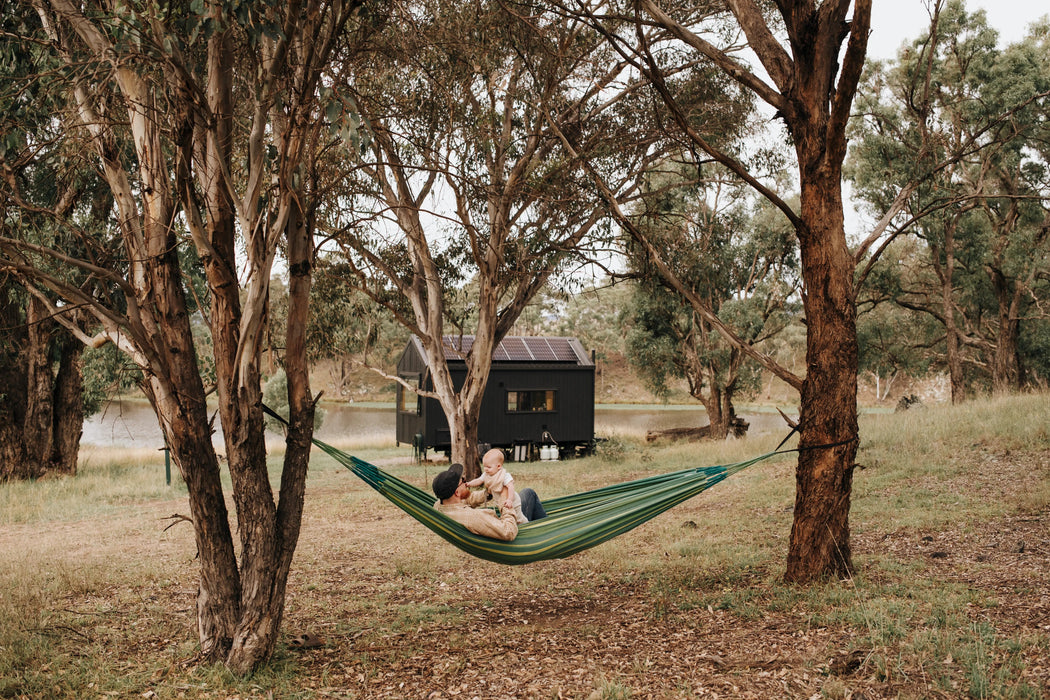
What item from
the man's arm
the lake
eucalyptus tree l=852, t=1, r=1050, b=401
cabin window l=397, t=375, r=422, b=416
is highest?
eucalyptus tree l=852, t=1, r=1050, b=401

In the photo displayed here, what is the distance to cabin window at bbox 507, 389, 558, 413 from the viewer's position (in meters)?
14.0

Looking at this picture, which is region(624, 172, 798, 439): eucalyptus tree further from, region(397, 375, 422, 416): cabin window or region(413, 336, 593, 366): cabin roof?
region(397, 375, 422, 416): cabin window

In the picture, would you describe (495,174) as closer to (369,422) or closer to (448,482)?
(448,482)

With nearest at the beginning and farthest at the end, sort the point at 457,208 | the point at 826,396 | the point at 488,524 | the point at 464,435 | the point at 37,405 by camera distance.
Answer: the point at 488,524 < the point at 826,396 < the point at 457,208 < the point at 464,435 < the point at 37,405

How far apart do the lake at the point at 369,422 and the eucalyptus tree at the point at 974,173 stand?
5.30 meters

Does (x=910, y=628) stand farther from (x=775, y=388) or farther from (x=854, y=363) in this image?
(x=775, y=388)

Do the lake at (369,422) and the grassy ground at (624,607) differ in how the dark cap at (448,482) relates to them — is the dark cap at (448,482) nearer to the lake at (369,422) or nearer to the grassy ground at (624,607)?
the grassy ground at (624,607)

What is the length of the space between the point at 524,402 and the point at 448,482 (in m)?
9.88

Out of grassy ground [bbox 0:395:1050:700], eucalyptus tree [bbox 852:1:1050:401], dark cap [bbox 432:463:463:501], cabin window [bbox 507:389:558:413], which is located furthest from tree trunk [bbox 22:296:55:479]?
eucalyptus tree [bbox 852:1:1050:401]

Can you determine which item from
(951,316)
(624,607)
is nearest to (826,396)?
(624,607)

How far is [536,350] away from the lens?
574 inches

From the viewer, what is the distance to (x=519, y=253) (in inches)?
340

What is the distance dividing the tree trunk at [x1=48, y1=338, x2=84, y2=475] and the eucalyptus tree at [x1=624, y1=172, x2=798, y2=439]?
9.38 metres

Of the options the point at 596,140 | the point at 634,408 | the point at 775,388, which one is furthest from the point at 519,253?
the point at 775,388
